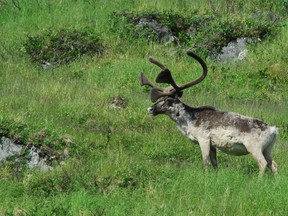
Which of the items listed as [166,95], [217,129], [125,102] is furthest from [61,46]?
[217,129]

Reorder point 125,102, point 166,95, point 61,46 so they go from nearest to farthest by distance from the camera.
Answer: point 166,95
point 125,102
point 61,46

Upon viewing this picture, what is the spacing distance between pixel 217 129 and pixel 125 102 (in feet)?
14.7

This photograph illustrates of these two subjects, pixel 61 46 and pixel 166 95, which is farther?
pixel 61 46

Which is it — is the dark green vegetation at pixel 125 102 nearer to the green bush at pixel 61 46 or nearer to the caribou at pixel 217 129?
the green bush at pixel 61 46

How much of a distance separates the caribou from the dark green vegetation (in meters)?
0.31

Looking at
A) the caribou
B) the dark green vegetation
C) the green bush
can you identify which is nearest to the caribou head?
the caribou

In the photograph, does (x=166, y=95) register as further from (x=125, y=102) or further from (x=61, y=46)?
(x=61, y=46)

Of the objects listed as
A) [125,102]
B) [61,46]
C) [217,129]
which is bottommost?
[61,46]

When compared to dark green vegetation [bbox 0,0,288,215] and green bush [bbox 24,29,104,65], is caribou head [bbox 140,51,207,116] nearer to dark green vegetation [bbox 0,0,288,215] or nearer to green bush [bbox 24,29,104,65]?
dark green vegetation [bbox 0,0,288,215]

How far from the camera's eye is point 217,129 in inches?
491

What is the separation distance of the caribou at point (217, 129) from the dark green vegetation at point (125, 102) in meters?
0.31

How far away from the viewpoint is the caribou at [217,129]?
12.1 meters

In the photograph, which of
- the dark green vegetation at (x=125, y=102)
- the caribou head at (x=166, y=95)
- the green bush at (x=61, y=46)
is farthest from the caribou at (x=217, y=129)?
the green bush at (x=61, y=46)

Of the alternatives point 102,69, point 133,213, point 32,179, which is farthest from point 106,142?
point 102,69
